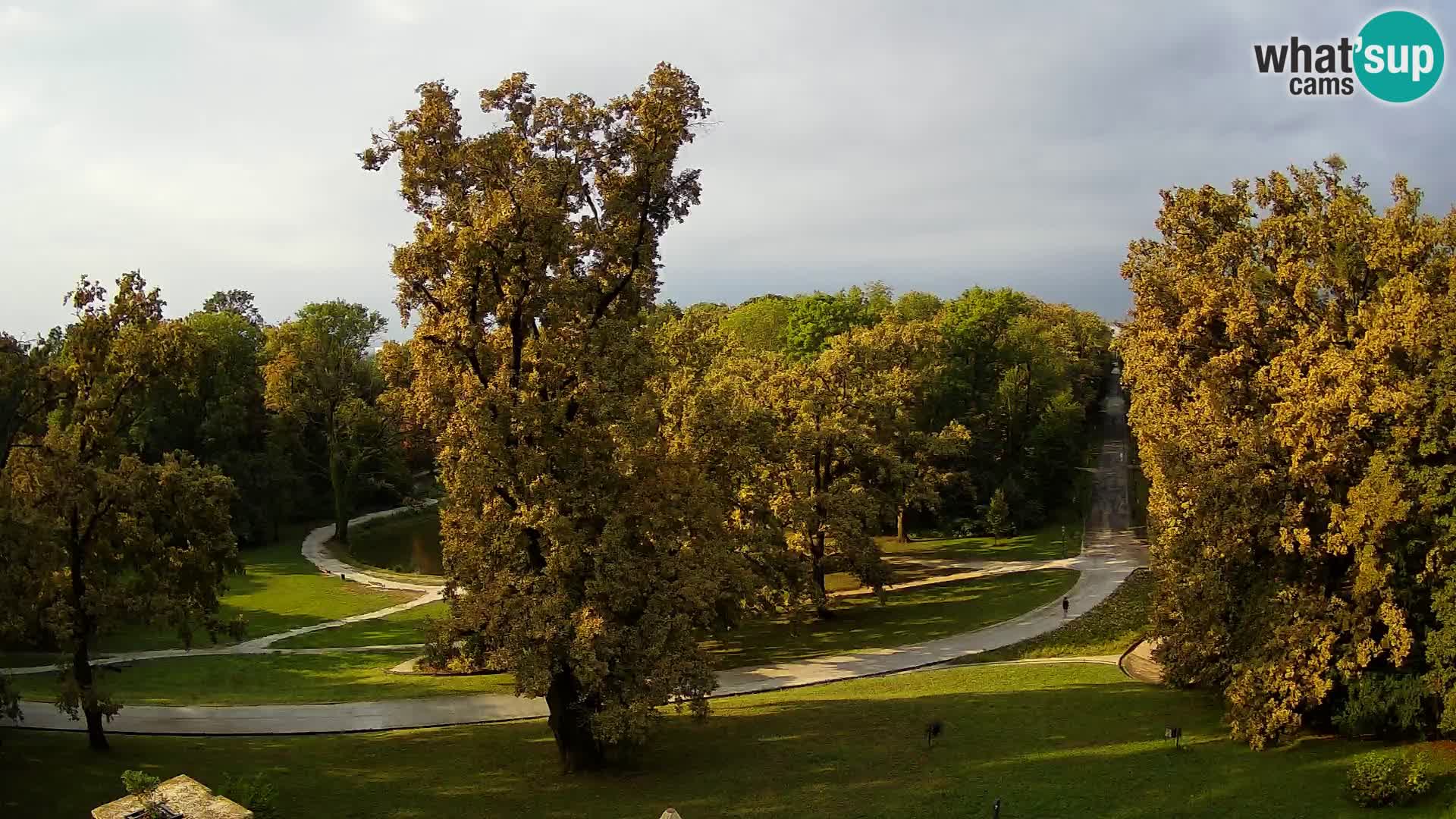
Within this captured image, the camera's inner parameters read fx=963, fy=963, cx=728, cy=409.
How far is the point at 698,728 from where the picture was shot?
2281 centimetres

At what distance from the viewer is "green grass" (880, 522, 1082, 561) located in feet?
169

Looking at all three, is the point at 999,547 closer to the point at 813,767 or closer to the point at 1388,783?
the point at 813,767

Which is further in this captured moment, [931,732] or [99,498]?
[931,732]

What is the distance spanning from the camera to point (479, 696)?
87.8ft

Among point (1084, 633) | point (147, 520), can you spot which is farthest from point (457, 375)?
point (1084, 633)

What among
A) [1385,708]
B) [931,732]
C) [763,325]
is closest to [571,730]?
[931,732]

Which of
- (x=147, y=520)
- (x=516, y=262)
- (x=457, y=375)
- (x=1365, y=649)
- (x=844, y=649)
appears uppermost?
(x=516, y=262)

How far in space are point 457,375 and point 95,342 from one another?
703 cm

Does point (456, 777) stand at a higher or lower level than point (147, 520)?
lower

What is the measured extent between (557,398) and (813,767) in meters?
8.92

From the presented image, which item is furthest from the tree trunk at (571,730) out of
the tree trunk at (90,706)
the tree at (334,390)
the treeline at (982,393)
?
the tree at (334,390)

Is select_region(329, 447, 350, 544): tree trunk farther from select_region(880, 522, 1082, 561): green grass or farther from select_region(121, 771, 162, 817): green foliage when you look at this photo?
select_region(121, 771, 162, 817): green foliage

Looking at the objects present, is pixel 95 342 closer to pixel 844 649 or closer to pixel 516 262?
pixel 516 262

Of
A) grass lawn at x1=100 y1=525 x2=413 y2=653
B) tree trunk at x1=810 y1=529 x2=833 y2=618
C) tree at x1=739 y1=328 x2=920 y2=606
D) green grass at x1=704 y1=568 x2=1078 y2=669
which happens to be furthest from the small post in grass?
grass lawn at x1=100 y1=525 x2=413 y2=653
